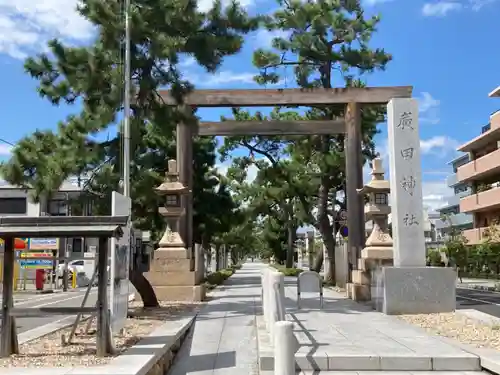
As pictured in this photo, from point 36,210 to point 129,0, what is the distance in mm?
37697

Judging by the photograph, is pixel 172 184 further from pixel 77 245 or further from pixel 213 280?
pixel 77 245

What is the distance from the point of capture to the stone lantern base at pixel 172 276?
55.3ft

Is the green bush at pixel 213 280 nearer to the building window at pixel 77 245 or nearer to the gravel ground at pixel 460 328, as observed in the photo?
the gravel ground at pixel 460 328

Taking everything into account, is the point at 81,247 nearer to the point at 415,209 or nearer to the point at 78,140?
the point at 78,140

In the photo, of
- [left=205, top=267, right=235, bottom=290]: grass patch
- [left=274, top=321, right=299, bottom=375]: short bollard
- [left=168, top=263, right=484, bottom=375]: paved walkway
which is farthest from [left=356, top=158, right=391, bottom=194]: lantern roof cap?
[left=274, top=321, right=299, bottom=375]: short bollard

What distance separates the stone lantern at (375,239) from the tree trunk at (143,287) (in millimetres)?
5908

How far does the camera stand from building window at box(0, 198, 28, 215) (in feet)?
160

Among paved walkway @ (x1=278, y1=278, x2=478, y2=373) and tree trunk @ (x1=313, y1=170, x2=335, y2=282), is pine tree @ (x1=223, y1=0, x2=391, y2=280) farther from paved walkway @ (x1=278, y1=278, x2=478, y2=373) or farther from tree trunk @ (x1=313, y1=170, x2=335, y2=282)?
paved walkway @ (x1=278, y1=278, x2=478, y2=373)

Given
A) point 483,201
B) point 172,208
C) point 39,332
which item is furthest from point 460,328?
point 483,201

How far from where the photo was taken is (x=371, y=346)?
28.0 ft

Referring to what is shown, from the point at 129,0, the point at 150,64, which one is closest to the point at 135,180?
the point at 150,64

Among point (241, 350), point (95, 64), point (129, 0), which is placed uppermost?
point (129, 0)

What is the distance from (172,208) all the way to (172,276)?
80.9 inches

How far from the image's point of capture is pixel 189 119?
50.0ft
